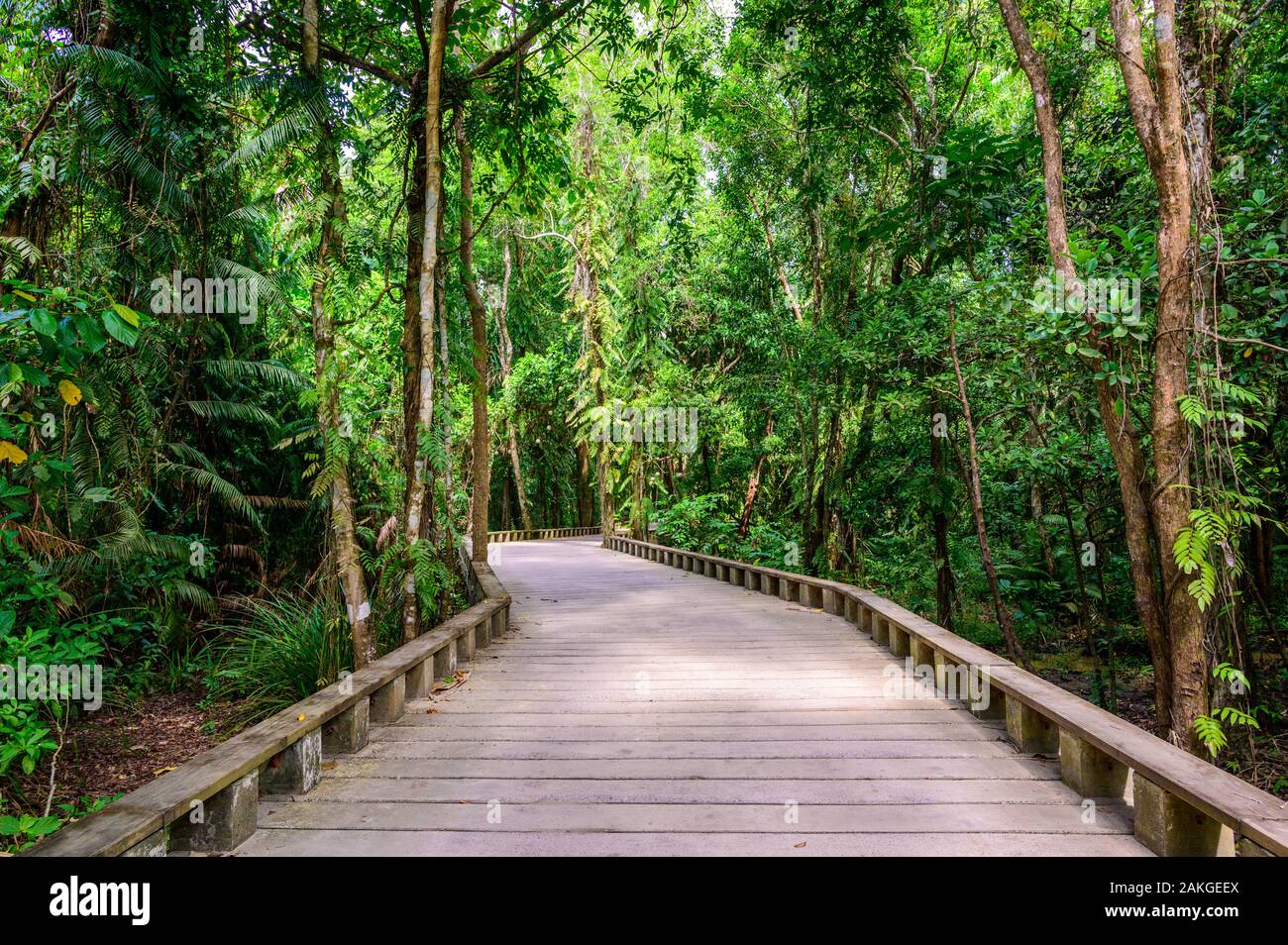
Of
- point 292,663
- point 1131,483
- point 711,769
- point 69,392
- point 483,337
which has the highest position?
point 483,337

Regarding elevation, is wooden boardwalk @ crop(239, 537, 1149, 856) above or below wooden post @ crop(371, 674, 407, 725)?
below

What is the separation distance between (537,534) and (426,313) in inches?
1068

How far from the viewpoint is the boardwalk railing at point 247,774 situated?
2400mm

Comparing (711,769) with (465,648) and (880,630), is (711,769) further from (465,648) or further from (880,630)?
(880,630)

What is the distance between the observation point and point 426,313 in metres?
6.18

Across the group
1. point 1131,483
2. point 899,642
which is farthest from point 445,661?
point 1131,483

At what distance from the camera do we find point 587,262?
789 inches

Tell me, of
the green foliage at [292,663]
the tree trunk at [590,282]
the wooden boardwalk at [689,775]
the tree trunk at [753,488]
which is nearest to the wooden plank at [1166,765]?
the wooden boardwalk at [689,775]

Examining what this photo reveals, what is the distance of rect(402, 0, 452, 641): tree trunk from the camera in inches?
236

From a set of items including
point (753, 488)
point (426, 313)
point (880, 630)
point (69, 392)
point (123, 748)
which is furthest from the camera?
point (753, 488)

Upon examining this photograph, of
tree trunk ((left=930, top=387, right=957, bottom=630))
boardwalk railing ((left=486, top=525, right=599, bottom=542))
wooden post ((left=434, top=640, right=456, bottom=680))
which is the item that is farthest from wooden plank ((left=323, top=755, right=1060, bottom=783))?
boardwalk railing ((left=486, top=525, right=599, bottom=542))

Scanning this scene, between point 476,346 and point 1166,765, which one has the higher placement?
point 476,346

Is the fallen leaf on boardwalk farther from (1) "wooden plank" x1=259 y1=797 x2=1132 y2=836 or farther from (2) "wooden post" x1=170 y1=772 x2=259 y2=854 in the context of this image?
(2) "wooden post" x1=170 y1=772 x2=259 y2=854

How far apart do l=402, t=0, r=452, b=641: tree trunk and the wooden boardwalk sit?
96 cm
